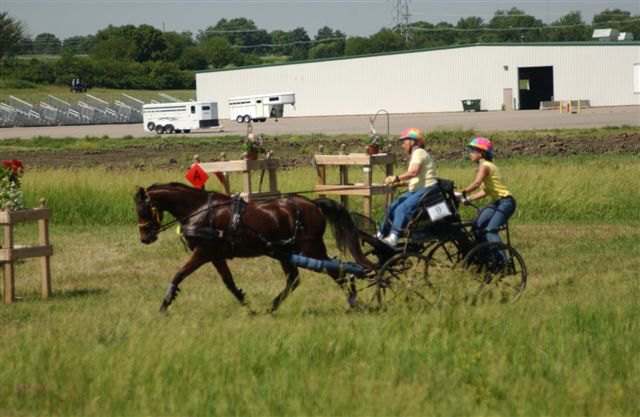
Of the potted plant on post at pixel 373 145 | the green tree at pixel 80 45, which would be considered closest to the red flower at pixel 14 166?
the potted plant on post at pixel 373 145

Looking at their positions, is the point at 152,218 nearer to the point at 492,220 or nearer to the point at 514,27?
the point at 492,220

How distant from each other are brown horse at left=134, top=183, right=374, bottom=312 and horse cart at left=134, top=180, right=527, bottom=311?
0.03 ft

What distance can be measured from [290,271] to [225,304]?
30.7 inches

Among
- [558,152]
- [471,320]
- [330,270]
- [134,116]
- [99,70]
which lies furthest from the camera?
[99,70]

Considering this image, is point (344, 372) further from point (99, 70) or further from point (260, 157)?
point (99, 70)

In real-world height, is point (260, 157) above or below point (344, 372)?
above

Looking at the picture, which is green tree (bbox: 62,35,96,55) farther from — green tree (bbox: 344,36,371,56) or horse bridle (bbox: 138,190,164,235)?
horse bridle (bbox: 138,190,164,235)

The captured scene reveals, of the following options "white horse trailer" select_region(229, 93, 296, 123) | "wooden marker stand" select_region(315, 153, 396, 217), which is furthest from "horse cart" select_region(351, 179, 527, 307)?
"white horse trailer" select_region(229, 93, 296, 123)

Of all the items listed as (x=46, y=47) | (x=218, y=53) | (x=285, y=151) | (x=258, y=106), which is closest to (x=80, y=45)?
(x=46, y=47)

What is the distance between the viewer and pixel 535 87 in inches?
3250

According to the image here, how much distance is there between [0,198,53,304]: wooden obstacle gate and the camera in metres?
13.9

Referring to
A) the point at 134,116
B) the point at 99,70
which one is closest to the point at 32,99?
the point at 134,116

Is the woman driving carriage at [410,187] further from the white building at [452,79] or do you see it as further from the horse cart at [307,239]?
the white building at [452,79]

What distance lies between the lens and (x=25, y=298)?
14.1 m
